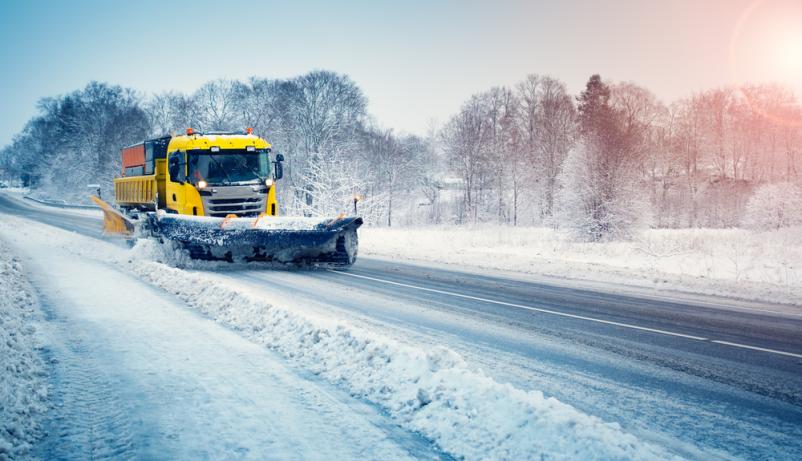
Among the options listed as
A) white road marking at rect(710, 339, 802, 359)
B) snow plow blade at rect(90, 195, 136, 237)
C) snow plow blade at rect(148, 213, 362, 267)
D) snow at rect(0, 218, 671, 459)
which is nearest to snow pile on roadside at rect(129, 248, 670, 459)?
snow at rect(0, 218, 671, 459)

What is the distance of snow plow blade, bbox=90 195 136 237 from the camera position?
16.8 m

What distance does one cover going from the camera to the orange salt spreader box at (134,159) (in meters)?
17.4

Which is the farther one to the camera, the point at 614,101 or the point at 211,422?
the point at 614,101

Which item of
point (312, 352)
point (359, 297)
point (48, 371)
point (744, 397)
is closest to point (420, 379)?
point (312, 352)

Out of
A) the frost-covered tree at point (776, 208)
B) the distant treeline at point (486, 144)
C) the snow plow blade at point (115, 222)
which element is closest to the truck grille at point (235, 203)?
the snow plow blade at point (115, 222)

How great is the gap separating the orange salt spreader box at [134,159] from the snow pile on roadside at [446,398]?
1309 cm

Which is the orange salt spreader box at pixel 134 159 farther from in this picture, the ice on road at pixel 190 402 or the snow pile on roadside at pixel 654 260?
the ice on road at pixel 190 402

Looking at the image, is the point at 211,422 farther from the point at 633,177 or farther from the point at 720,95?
the point at 720,95

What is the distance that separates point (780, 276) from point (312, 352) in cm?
1285

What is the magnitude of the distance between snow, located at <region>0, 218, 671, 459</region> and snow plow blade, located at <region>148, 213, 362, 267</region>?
502cm

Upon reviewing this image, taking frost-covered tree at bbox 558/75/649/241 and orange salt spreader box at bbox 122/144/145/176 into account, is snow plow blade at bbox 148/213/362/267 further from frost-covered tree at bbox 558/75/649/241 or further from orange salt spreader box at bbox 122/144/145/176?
frost-covered tree at bbox 558/75/649/241

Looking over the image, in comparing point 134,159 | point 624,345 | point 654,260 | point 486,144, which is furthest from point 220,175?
point 486,144

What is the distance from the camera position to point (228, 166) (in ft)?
44.8

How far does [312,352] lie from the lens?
5586 mm
